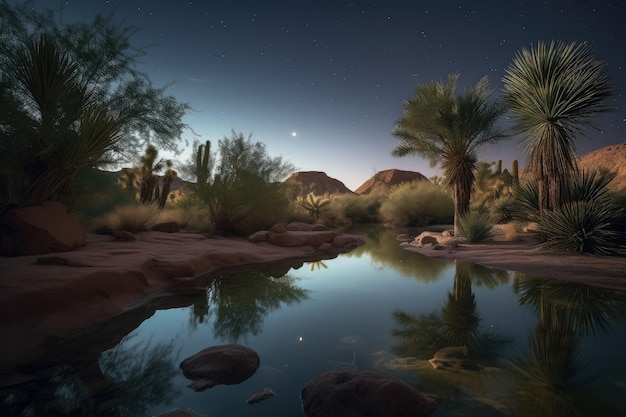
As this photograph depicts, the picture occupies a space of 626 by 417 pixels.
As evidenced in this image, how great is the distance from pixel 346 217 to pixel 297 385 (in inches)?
956

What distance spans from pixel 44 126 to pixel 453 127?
13.1 metres

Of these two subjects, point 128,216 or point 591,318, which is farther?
point 128,216

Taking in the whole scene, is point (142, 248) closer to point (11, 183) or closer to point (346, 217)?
point (11, 183)

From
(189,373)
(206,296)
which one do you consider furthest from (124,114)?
(189,373)

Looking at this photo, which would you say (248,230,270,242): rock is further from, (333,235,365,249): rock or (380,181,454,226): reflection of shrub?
(380,181,454,226): reflection of shrub

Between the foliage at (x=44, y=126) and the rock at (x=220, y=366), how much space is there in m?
5.77

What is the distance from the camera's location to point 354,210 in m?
27.6

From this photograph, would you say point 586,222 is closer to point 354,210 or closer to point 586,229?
point 586,229

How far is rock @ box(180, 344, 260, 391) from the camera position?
2.79 meters

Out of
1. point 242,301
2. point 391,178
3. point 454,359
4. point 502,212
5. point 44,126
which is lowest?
point 242,301

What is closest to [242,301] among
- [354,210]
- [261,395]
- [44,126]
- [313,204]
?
[261,395]

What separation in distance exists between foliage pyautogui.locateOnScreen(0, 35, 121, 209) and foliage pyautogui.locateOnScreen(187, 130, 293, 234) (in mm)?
5034

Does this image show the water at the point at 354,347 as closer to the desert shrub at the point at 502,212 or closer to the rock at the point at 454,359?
the rock at the point at 454,359

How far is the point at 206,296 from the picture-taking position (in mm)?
5566
